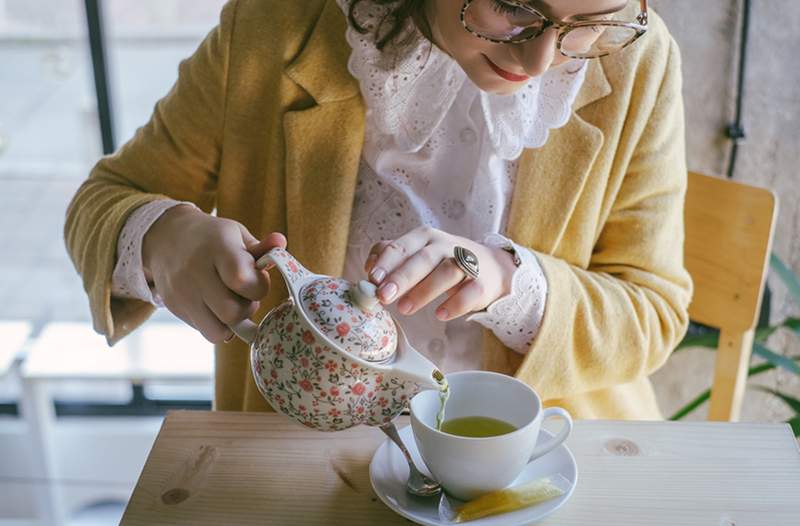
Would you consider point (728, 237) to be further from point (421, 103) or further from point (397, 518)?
point (397, 518)

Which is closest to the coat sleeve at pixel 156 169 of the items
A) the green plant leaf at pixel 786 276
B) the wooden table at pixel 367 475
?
the wooden table at pixel 367 475

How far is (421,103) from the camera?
4.01 feet

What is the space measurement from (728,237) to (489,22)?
2.29ft

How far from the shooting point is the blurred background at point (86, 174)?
5.41ft

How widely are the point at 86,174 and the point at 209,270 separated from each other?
4.61 ft

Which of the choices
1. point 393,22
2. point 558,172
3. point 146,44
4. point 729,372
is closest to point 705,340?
point 729,372

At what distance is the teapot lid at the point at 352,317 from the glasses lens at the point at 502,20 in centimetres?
31

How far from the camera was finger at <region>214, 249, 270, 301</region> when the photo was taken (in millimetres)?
894

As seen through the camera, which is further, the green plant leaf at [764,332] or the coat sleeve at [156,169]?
the green plant leaf at [764,332]

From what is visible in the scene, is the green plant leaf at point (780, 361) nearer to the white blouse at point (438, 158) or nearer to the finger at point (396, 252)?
the white blouse at point (438, 158)

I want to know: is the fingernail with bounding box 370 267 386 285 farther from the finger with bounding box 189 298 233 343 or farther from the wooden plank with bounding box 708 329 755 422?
the wooden plank with bounding box 708 329 755 422

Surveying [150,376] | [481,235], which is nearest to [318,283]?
[481,235]

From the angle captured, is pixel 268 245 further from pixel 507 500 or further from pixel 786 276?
pixel 786 276

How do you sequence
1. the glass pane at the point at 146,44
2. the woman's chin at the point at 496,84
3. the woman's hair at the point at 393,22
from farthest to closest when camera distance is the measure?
1. the glass pane at the point at 146,44
2. the woman's hair at the point at 393,22
3. the woman's chin at the point at 496,84
